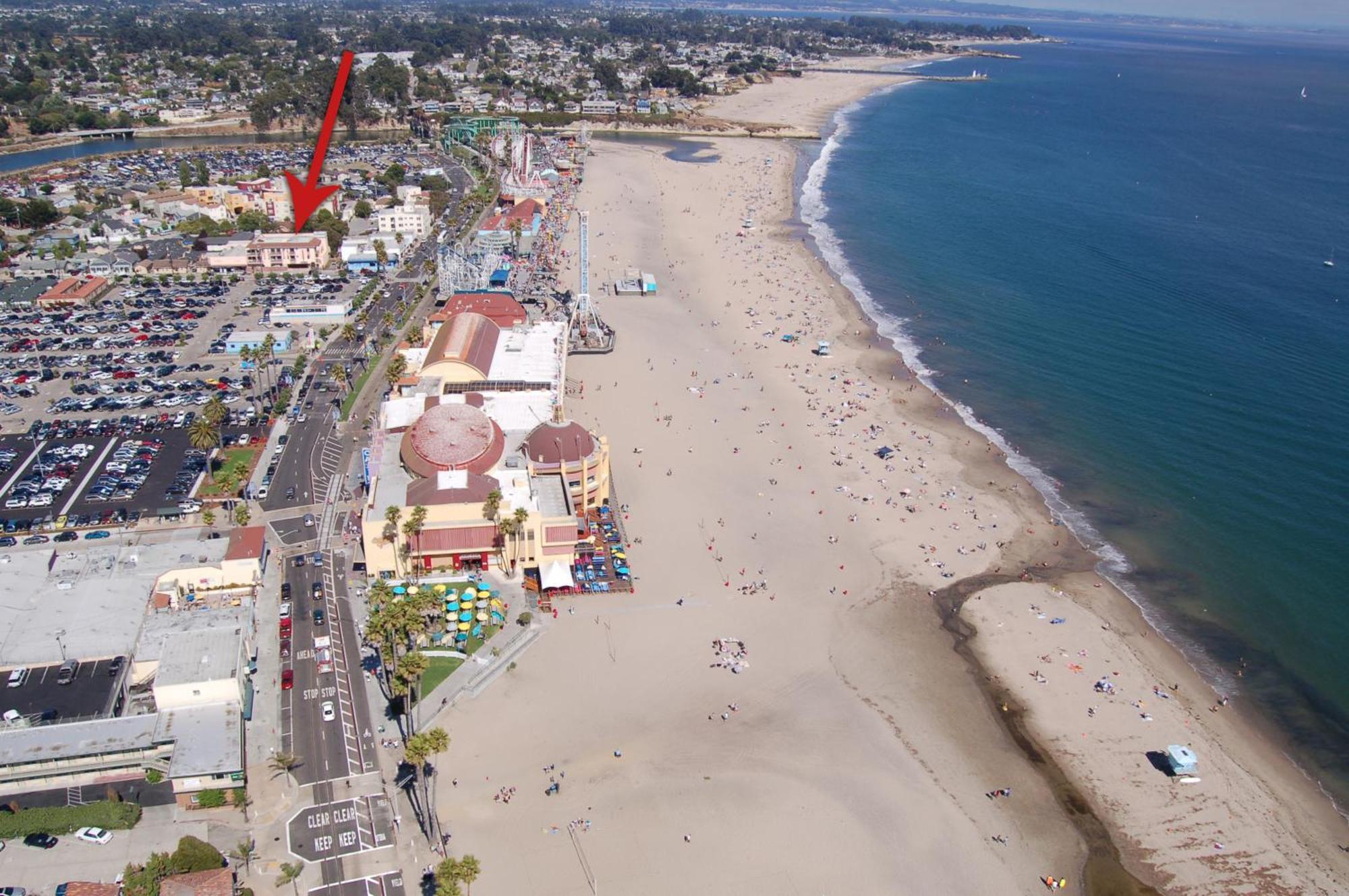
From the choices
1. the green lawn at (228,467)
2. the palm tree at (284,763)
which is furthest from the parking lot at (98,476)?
the palm tree at (284,763)

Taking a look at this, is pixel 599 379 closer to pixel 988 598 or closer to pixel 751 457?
pixel 751 457

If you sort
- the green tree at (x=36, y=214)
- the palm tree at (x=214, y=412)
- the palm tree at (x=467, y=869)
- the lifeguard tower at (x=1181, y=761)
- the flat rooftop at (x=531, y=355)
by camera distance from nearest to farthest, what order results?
the palm tree at (x=467, y=869)
the lifeguard tower at (x=1181, y=761)
the palm tree at (x=214, y=412)
the flat rooftop at (x=531, y=355)
the green tree at (x=36, y=214)

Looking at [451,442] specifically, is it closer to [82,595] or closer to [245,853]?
[82,595]

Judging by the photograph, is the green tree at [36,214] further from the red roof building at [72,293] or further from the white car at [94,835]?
the white car at [94,835]

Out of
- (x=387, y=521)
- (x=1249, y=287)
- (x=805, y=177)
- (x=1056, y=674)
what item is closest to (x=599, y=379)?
(x=387, y=521)

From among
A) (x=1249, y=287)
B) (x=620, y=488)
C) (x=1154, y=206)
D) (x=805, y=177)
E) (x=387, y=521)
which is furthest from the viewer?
(x=805, y=177)

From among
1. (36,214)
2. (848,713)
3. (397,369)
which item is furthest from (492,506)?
(36,214)

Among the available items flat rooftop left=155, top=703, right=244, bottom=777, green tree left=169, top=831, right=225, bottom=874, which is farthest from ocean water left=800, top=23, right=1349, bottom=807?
flat rooftop left=155, top=703, right=244, bottom=777

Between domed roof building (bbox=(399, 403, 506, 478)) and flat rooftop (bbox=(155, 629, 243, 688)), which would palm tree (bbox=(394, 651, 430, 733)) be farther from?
domed roof building (bbox=(399, 403, 506, 478))
